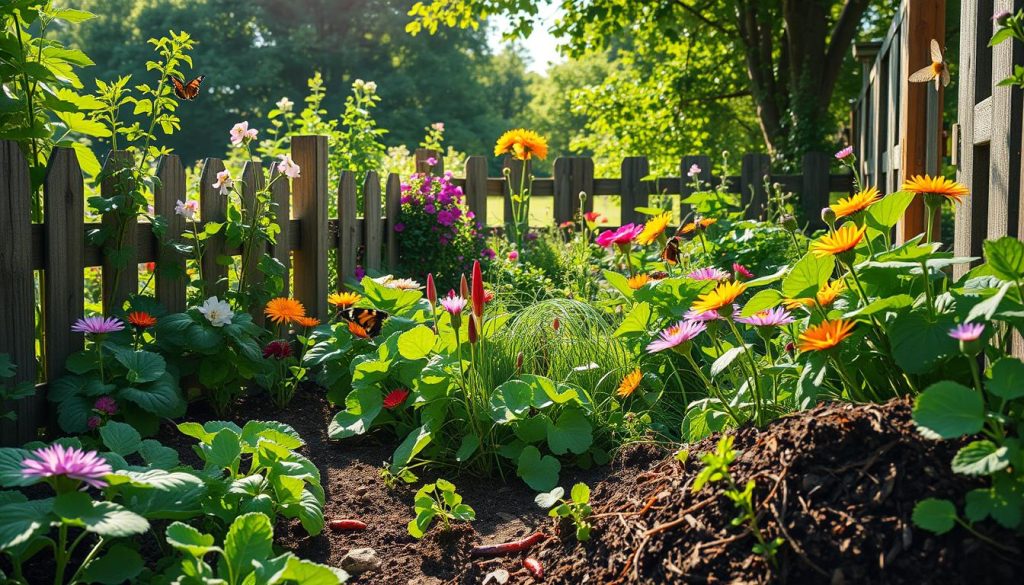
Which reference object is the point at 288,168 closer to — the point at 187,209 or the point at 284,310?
the point at 187,209

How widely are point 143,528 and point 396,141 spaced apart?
34.5m

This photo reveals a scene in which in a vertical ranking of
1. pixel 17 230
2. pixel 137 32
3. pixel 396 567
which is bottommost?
pixel 396 567

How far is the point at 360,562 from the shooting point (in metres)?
2.44

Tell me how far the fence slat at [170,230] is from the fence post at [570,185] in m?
5.14

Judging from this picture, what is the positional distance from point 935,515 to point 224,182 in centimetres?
317

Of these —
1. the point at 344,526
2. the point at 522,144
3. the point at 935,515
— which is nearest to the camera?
the point at 935,515

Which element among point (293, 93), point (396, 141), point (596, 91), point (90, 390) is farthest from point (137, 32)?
point (90, 390)

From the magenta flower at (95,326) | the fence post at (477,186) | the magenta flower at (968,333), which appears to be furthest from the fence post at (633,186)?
the magenta flower at (968,333)

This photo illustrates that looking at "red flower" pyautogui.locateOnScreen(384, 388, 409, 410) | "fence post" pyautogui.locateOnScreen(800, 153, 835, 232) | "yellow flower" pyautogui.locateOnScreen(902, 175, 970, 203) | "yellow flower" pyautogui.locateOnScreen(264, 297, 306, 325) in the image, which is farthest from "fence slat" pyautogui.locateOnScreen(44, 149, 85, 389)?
"fence post" pyautogui.locateOnScreen(800, 153, 835, 232)

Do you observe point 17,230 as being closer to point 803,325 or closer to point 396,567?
point 396,567

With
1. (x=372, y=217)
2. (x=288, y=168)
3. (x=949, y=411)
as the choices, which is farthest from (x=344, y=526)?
(x=372, y=217)

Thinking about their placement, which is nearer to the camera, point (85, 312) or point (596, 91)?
point (85, 312)

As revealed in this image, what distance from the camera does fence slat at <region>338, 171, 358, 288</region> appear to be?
16.7ft

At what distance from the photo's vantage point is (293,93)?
3838 cm
